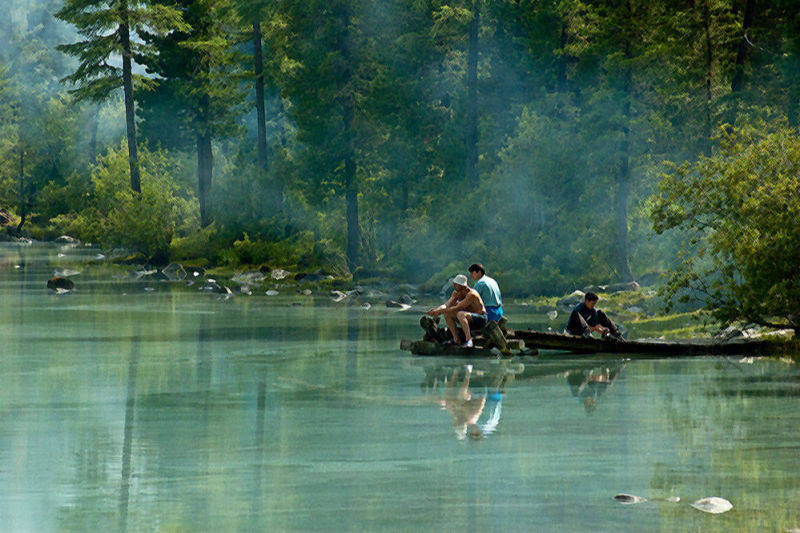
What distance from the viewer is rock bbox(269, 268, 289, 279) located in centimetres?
5228

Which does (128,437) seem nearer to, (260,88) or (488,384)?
(488,384)

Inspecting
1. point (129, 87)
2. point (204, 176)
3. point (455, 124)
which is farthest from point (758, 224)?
point (129, 87)

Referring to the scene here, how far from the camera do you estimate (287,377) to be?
21.9 metres

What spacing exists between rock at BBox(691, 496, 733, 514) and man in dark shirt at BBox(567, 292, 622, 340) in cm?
1296

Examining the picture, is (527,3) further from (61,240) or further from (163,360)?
(61,240)

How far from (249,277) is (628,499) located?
4100 centimetres

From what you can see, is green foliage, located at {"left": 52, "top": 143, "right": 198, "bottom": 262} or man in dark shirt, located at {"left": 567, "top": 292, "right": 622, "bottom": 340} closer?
man in dark shirt, located at {"left": 567, "top": 292, "right": 622, "bottom": 340}

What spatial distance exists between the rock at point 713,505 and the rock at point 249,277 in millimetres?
38999

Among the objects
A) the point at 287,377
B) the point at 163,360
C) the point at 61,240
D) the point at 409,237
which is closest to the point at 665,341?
the point at 287,377

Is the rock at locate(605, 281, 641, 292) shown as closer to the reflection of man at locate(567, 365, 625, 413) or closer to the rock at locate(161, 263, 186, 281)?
the rock at locate(161, 263, 186, 281)

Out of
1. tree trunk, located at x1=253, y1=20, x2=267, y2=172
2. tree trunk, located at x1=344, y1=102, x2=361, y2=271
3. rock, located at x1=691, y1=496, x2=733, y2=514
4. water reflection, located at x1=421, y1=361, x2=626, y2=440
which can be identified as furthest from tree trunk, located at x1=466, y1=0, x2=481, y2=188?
rock, located at x1=691, y1=496, x2=733, y2=514

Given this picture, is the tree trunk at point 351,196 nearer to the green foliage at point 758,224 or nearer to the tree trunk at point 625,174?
the tree trunk at point 625,174

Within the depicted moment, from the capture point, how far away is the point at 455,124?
5144 centimetres

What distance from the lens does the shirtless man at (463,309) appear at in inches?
961
